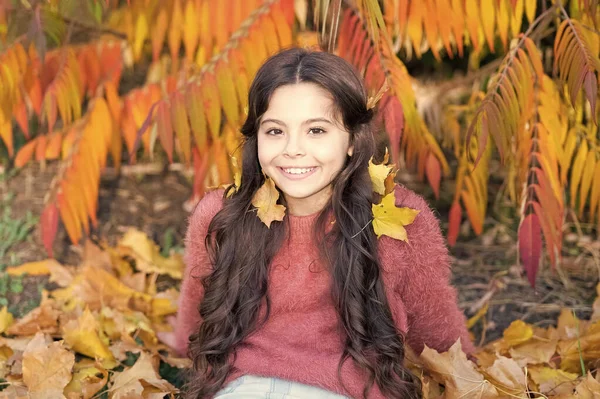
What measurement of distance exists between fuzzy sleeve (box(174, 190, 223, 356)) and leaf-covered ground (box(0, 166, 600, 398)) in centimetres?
17

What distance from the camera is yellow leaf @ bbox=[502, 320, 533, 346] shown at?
2.26 m

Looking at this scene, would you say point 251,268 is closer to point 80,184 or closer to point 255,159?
point 255,159

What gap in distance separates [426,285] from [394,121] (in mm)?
456

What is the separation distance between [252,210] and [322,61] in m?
0.41

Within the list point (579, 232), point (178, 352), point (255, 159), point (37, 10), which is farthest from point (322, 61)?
point (579, 232)

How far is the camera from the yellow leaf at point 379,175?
73.7 inches

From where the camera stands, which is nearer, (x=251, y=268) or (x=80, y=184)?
(x=251, y=268)

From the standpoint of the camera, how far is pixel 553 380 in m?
2.08

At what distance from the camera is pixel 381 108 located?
7.15 ft

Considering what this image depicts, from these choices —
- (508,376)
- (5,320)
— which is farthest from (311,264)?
(5,320)

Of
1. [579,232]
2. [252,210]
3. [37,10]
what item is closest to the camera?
[252,210]

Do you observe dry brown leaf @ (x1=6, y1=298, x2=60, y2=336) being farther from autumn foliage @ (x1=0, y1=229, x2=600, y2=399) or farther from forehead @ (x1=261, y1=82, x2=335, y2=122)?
forehead @ (x1=261, y1=82, x2=335, y2=122)

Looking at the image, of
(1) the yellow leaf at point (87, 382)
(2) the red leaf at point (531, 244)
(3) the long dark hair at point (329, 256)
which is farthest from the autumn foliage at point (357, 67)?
(1) the yellow leaf at point (87, 382)

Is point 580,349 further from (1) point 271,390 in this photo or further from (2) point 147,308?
(2) point 147,308
